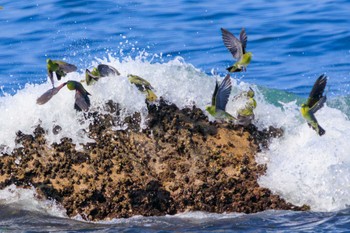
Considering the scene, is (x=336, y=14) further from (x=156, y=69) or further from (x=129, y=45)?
(x=156, y=69)

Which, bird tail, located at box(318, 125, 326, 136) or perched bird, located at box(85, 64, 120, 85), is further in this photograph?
perched bird, located at box(85, 64, 120, 85)

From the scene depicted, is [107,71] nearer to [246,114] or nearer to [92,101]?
[92,101]

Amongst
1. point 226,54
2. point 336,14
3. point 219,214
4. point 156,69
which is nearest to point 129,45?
point 226,54

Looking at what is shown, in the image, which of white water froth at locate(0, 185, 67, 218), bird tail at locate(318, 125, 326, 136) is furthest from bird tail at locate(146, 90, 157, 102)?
bird tail at locate(318, 125, 326, 136)

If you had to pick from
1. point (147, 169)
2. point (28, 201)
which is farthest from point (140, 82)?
point (28, 201)

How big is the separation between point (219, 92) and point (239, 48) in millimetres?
700

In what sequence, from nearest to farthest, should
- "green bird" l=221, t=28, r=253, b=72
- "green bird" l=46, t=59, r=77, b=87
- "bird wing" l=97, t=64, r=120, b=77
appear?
"green bird" l=46, t=59, r=77, b=87 → "bird wing" l=97, t=64, r=120, b=77 → "green bird" l=221, t=28, r=253, b=72

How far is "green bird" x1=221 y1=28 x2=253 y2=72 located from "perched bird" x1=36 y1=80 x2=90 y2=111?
3.81 ft

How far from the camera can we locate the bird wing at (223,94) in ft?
20.6

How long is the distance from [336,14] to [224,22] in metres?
1.80

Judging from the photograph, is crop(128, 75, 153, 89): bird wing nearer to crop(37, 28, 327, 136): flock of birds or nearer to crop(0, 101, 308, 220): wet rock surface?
crop(37, 28, 327, 136): flock of birds

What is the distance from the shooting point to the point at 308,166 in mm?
6395

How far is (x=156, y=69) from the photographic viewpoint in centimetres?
686

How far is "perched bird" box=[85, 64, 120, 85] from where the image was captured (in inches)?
257
